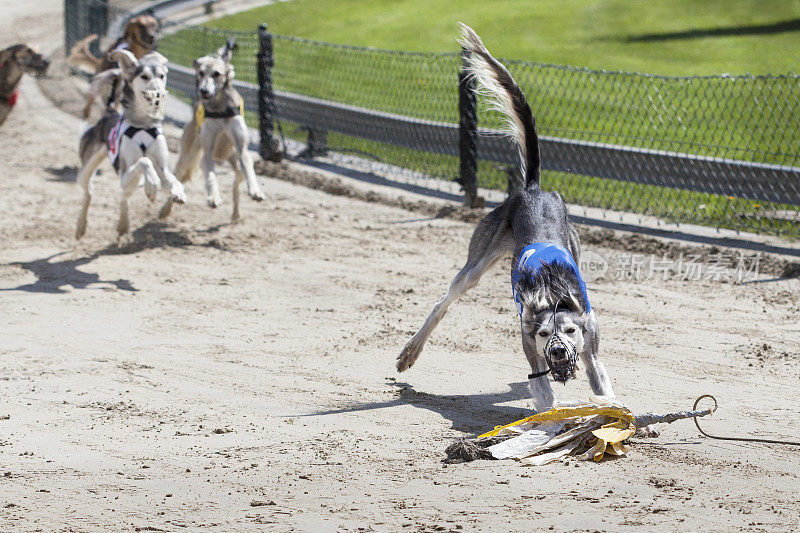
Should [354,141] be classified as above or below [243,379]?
above

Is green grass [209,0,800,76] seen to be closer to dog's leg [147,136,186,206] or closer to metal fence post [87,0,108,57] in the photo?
metal fence post [87,0,108,57]

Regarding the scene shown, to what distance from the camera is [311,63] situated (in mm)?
17922

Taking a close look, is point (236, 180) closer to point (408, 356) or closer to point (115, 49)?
point (115, 49)

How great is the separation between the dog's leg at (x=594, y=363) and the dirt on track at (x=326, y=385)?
301mm

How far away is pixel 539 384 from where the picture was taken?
4.66m

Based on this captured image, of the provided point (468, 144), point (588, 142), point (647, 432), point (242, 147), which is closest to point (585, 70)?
point (588, 142)

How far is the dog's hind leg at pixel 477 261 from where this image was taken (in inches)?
206

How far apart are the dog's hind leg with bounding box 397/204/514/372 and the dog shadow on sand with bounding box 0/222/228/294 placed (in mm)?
2705

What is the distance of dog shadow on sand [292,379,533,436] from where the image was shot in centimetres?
478

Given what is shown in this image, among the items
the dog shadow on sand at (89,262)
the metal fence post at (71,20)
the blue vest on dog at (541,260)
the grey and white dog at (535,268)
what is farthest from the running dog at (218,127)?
the metal fence post at (71,20)

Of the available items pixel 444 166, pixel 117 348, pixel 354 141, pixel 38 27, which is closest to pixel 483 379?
pixel 117 348

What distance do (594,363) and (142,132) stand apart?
15.3 feet

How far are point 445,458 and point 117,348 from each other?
98.8 inches

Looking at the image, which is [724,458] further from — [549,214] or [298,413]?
[298,413]
